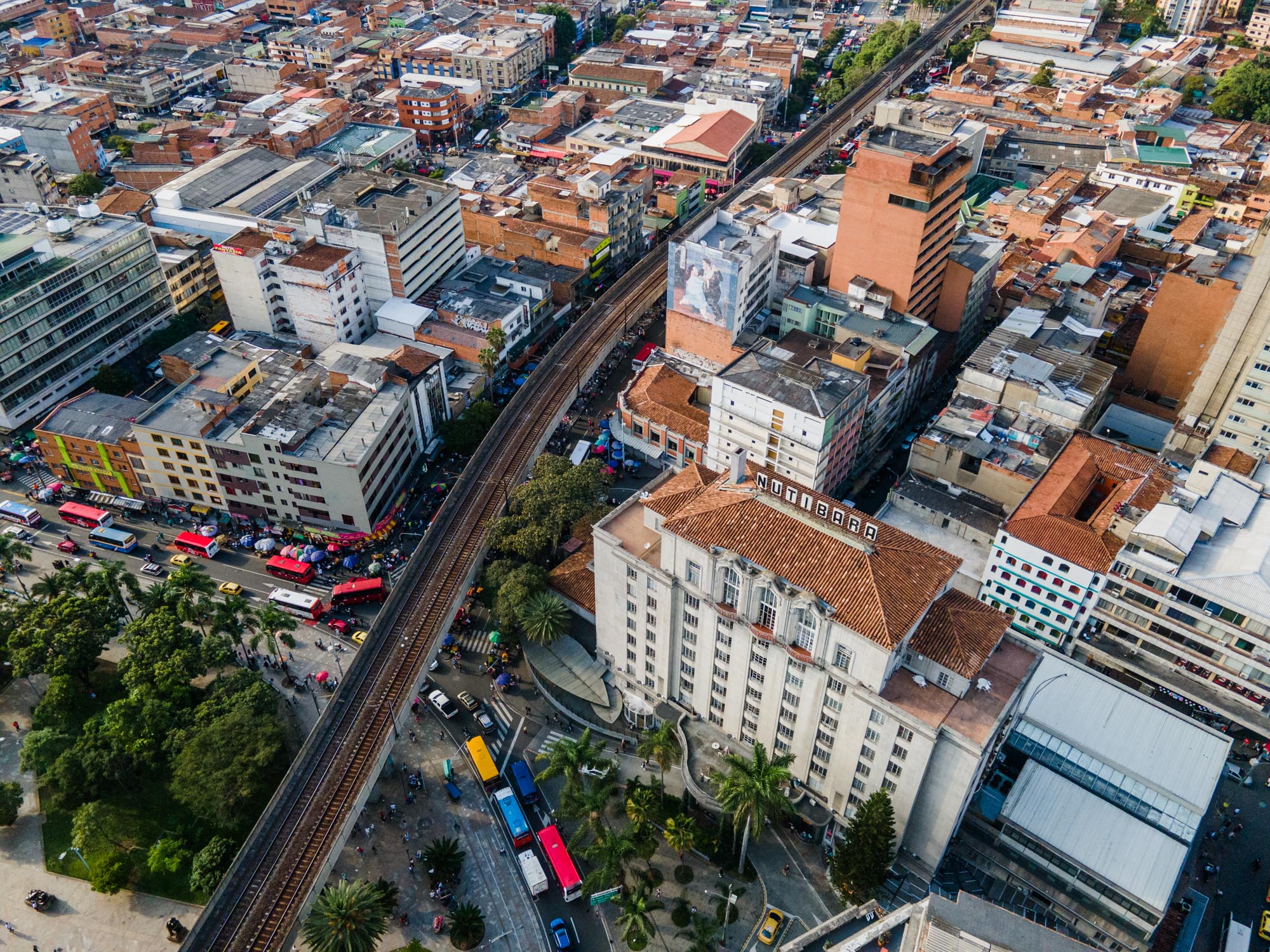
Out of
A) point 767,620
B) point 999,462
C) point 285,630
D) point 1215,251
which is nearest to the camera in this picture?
point 767,620

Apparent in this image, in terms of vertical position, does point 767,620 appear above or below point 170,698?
above

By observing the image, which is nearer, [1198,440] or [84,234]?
[1198,440]

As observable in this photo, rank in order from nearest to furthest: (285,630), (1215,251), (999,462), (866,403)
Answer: (285,630) < (999,462) < (866,403) < (1215,251)

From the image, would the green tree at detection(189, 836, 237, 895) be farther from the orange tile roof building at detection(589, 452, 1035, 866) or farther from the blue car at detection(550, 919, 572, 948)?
the orange tile roof building at detection(589, 452, 1035, 866)

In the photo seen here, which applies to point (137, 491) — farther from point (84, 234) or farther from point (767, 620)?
point (767, 620)

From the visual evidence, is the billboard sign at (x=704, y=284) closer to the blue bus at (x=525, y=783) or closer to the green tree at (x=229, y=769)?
the blue bus at (x=525, y=783)

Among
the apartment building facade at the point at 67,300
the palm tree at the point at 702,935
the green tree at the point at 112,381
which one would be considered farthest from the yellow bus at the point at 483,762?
the apartment building facade at the point at 67,300

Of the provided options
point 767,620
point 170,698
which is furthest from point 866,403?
point 170,698

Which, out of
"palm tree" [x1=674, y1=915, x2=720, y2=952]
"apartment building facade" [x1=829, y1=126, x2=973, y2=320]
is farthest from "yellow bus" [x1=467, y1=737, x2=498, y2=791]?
"apartment building facade" [x1=829, y1=126, x2=973, y2=320]
